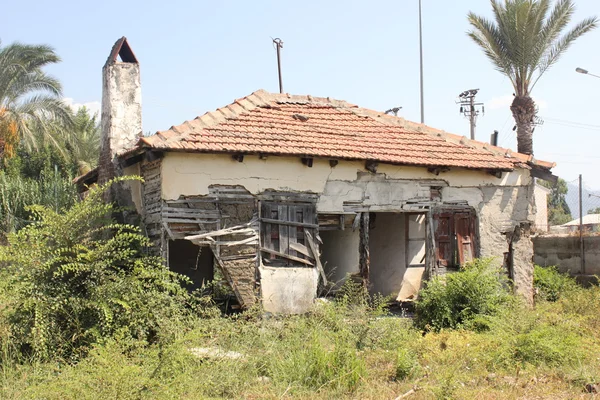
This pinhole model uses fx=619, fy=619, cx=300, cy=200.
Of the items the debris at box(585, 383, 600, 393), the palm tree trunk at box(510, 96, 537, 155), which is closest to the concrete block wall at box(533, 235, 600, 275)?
the palm tree trunk at box(510, 96, 537, 155)

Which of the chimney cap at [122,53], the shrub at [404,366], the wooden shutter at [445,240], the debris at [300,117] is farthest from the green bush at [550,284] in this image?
the chimney cap at [122,53]

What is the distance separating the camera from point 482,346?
27.3 ft

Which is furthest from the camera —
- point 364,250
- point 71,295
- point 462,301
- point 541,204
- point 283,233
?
point 541,204

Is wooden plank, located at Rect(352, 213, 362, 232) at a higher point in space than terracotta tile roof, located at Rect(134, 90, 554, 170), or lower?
lower

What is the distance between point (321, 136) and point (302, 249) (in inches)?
89.5

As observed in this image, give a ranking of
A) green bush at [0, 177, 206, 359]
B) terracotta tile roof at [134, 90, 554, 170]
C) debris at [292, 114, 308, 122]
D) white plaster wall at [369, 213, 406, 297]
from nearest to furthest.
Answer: green bush at [0, 177, 206, 359] < terracotta tile roof at [134, 90, 554, 170] < debris at [292, 114, 308, 122] < white plaster wall at [369, 213, 406, 297]

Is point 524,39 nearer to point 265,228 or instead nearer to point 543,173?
point 543,173

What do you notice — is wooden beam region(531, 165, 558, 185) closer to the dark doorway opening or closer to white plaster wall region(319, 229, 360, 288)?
white plaster wall region(319, 229, 360, 288)

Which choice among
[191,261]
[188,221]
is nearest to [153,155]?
[188,221]

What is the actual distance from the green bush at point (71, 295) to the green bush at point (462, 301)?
4.18 metres

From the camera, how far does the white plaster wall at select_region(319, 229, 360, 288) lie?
12008 millimetres

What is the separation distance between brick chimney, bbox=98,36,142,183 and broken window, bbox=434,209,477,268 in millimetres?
6180

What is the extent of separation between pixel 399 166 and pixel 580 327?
4248 millimetres

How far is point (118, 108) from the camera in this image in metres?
11.4
